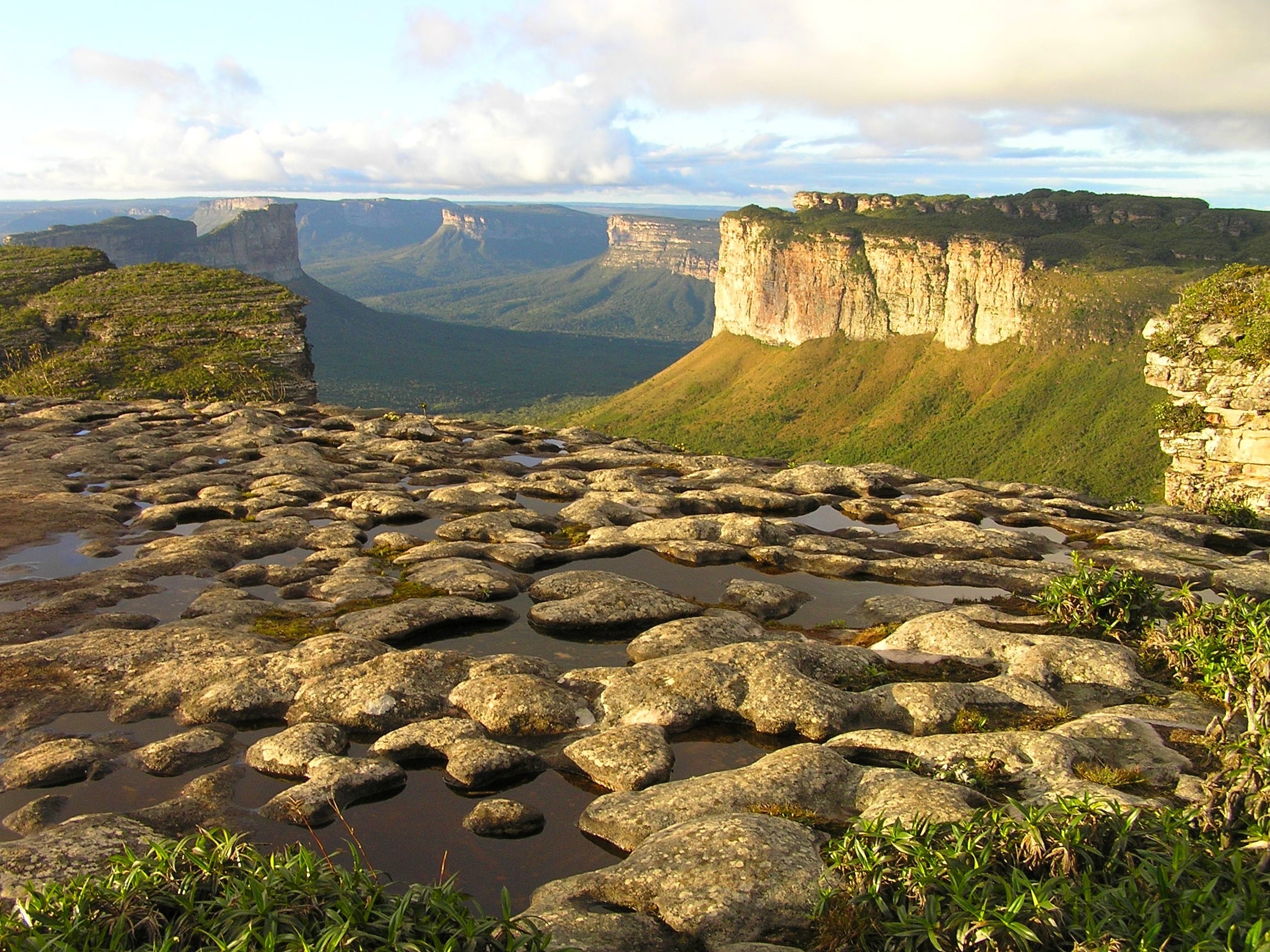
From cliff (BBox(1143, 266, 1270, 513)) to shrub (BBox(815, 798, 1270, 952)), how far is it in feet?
132

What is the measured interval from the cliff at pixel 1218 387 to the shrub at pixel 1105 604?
27947 mm

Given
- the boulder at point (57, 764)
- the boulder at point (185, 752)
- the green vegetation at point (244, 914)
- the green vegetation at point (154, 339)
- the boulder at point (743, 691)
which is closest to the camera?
the green vegetation at point (244, 914)

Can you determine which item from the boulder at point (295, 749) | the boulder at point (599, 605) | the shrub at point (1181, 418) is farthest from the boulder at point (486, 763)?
the shrub at point (1181, 418)

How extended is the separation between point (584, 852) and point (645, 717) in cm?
372

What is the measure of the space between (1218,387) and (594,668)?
42.7m

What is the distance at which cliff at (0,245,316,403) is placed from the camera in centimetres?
6297

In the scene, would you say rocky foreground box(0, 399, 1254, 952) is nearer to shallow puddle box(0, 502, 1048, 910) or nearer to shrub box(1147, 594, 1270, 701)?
shallow puddle box(0, 502, 1048, 910)

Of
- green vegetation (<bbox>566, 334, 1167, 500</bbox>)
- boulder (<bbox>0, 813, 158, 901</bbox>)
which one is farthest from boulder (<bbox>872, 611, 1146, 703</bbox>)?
green vegetation (<bbox>566, 334, 1167, 500</bbox>)

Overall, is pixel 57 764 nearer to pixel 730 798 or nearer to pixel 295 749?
pixel 295 749

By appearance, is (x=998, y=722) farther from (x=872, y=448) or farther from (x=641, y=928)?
(x=872, y=448)

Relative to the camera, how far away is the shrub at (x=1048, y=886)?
870 centimetres

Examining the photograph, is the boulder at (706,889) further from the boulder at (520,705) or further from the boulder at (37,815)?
the boulder at (37,815)

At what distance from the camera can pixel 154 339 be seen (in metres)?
69.9

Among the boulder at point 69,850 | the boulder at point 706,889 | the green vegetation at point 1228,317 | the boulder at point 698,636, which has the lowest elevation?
the boulder at point 698,636
